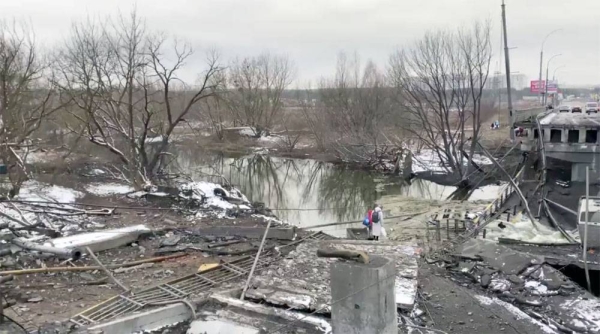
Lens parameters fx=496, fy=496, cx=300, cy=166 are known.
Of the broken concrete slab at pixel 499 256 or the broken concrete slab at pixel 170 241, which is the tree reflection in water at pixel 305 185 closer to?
the broken concrete slab at pixel 170 241

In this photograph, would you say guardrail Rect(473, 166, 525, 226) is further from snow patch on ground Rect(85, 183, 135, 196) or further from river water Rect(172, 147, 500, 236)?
snow patch on ground Rect(85, 183, 135, 196)

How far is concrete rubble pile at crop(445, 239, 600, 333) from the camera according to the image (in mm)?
8531

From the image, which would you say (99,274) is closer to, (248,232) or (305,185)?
(248,232)

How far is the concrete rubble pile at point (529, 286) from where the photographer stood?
853 cm

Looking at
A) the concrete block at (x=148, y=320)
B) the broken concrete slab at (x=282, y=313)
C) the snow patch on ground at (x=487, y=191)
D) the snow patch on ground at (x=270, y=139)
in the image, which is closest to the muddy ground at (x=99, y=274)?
the concrete block at (x=148, y=320)

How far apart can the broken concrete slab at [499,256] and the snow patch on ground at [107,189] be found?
49.0ft

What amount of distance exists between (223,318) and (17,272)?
4852 millimetres

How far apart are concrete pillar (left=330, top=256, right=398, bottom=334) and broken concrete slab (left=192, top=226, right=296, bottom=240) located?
21.6 ft

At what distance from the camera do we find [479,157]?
42188 mm

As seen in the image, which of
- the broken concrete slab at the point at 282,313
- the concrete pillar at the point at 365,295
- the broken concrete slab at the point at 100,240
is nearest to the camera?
the concrete pillar at the point at 365,295

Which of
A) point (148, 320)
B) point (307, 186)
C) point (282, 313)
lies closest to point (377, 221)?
point (282, 313)

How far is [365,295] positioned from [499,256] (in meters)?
6.08

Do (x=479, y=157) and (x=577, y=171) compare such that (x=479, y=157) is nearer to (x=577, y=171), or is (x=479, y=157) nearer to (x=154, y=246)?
(x=577, y=171)

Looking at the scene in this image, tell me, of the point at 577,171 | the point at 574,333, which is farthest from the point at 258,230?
the point at 577,171
